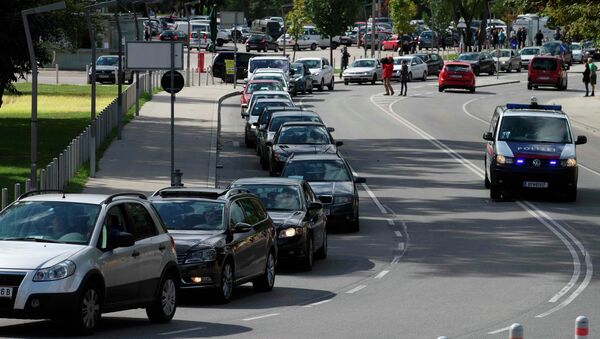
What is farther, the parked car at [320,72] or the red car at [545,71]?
the red car at [545,71]

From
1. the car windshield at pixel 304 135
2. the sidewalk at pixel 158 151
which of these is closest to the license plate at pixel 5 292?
the sidewalk at pixel 158 151

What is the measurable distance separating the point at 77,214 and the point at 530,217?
16.7 metres

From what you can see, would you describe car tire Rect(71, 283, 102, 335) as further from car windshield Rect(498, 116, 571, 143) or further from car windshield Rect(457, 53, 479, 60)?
car windshield Rect(457, 53, 479, 60)

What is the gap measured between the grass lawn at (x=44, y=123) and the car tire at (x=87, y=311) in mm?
15547

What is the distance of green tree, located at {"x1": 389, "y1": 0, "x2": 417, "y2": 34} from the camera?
322ft

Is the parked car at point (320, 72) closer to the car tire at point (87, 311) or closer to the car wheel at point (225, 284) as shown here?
the car wheel at point (225, 284)

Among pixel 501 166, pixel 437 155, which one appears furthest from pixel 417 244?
pixel 437 155

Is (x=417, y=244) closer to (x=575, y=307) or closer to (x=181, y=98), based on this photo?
(x=575, y=307)

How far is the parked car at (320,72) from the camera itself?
70.4 meters

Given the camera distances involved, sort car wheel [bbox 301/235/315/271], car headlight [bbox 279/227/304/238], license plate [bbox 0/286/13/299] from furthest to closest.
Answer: car wheel [bbox 301/235/315/271] → car headlight [bbox 279/227/304/238] → license plate [bbox 0/286/13/299]

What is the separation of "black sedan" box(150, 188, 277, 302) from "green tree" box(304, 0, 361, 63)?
6986 centimetres

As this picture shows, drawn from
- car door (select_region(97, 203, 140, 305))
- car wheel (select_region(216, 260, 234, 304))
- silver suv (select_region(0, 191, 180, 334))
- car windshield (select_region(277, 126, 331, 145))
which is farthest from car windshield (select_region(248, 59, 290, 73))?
car door (select_region(97, 203, 140, 305))

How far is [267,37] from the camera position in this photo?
105m

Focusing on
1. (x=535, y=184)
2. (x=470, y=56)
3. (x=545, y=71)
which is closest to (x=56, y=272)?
(x=535, y=184)
